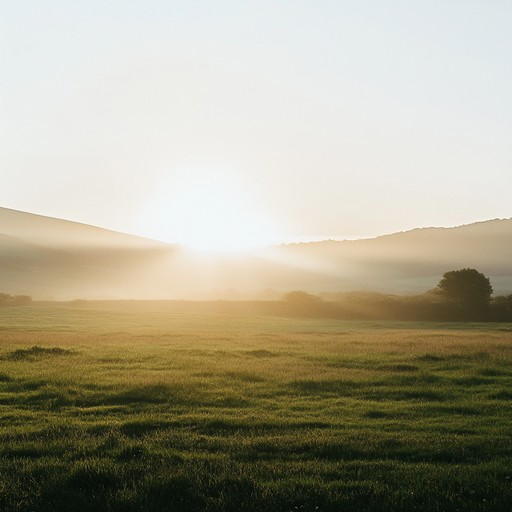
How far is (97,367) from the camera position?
27578 mm

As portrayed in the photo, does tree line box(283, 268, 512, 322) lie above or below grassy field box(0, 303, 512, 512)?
above

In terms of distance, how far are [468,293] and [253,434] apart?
3157 inches

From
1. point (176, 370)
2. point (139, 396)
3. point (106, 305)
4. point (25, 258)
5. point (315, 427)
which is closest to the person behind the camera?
point (315, 427)

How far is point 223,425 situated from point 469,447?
6.23 meters

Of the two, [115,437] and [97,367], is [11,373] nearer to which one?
[97,367]

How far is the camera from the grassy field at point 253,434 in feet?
33.9

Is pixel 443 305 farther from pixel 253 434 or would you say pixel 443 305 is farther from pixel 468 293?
pixel 253 434

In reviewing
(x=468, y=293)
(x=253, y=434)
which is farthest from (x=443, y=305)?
(x=253, y=434)

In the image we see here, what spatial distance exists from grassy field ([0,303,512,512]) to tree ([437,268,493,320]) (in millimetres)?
59882

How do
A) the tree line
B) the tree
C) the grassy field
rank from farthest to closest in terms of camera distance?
the tree → the tree line → the grassy field

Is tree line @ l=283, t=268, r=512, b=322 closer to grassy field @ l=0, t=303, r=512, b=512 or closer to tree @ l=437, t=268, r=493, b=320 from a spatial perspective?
tree @ l=437, t=268, r=493, b=320

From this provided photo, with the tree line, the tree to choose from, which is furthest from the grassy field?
the tree

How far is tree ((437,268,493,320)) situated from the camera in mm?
88188

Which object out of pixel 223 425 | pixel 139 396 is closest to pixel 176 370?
pixel 139 396
